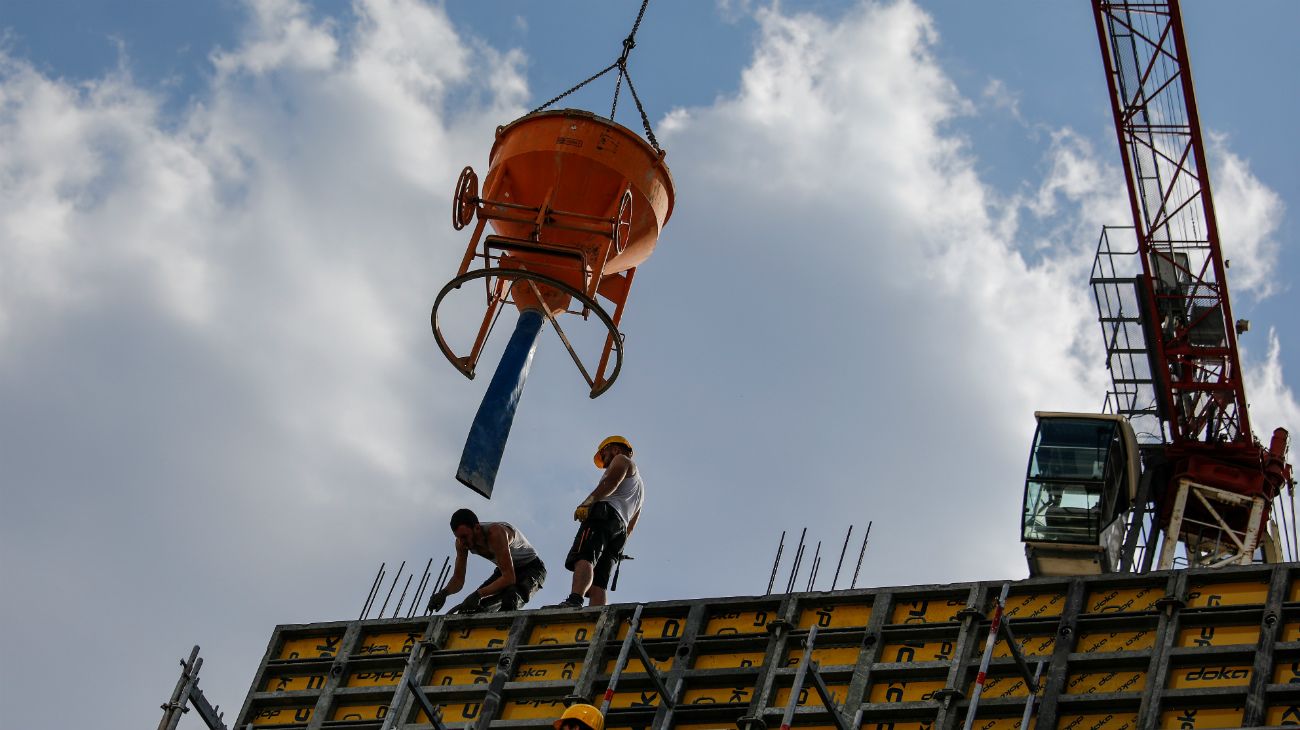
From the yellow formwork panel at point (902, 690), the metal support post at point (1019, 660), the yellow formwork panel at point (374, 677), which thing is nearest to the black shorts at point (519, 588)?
the yellow formwork panel at point (374, 677)

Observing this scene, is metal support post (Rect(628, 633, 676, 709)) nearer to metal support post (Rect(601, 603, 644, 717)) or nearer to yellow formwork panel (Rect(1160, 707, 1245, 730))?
metal support post (Rect(601, 603, 644, 717))

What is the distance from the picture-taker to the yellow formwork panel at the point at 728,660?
46.2ft

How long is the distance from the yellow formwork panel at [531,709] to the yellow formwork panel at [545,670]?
0.70ft

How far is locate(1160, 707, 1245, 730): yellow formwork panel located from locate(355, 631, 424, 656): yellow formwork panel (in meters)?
6.71

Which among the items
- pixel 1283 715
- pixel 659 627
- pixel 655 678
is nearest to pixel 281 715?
pixel 659 627

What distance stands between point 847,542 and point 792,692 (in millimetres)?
3425

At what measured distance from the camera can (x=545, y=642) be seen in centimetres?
1519

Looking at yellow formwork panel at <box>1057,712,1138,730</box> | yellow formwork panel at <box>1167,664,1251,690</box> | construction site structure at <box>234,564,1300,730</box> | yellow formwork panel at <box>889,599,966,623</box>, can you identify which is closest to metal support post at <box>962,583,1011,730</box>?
construction site structure at <box>234,564,1300,730</box>

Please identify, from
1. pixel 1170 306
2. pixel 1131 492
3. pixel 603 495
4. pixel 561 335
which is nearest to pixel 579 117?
pixel 561 335

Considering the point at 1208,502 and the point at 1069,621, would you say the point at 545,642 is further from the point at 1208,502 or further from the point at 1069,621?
the point at 1208,502

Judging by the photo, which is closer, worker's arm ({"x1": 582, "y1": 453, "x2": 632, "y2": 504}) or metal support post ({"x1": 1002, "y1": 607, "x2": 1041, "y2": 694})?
metal support post ({"x1": 1002, "y1": 607, "x2": 1041, "y2": 694})

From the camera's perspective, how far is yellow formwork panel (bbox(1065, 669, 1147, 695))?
12.4 m

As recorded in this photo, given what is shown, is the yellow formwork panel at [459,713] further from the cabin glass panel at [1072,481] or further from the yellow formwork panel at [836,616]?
the cabin glass panel at [1072,481]

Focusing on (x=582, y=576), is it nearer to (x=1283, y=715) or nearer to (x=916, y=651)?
(x=916, y=651)
